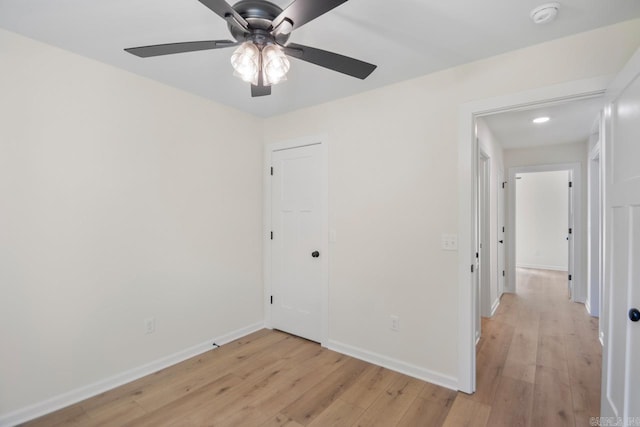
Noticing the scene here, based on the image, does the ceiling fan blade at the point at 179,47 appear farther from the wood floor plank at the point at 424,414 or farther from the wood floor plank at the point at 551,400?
the wood floor plank at the point at 551,400

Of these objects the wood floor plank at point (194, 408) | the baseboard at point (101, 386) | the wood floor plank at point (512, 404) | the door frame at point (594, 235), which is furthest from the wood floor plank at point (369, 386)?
the door frame at point (594, 235)

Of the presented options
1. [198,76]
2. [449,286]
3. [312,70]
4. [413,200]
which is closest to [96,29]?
[198,76]

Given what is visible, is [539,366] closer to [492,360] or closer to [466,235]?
[492,360]

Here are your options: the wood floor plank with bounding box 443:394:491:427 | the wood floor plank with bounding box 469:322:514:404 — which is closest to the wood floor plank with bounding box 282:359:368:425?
the wood floor plank with bounding box 443:394:491:427

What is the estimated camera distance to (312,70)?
2.28 m

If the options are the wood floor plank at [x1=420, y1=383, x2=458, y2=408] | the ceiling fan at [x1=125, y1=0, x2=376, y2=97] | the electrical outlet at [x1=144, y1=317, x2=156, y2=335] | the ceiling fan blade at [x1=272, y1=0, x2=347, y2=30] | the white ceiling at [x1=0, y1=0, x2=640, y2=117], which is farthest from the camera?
the electrical outlet at [x1=144, y1=317, x2=156, y2=335]

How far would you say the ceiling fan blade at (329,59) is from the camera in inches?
54.5

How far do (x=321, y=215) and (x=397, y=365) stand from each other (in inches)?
59.2

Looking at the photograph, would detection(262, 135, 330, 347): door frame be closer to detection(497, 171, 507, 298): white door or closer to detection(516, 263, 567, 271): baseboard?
detection(497, 171, 507, 298): white door

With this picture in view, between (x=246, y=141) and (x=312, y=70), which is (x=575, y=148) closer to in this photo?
(x=312, y=70)

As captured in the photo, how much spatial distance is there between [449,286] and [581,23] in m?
1.82

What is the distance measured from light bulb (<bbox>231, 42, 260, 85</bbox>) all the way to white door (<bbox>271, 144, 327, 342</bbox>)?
1.63 metres

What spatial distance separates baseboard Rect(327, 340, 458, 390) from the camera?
7.39 feet

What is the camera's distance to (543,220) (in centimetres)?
676
